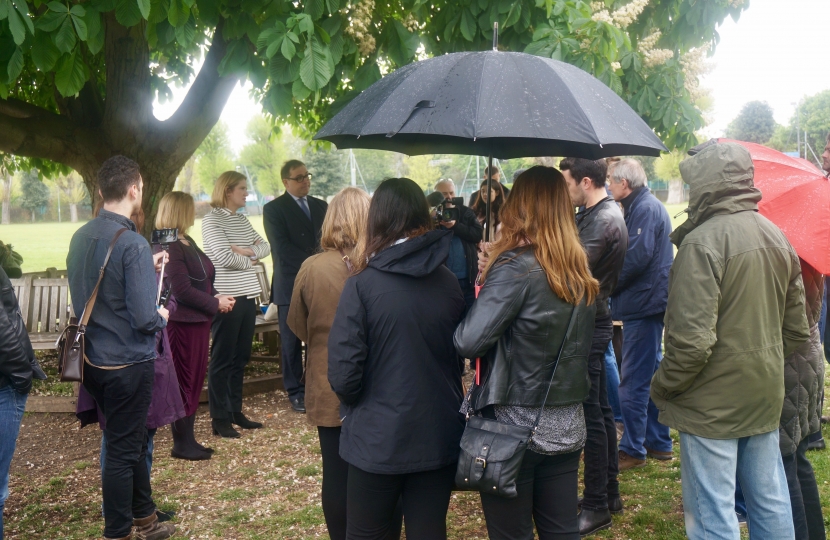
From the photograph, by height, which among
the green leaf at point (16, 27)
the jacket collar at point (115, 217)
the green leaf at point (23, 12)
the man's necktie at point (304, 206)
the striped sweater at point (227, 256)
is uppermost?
the green leaf at point (23, 12)

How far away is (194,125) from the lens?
7.44m

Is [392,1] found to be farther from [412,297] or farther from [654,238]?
[412,297]

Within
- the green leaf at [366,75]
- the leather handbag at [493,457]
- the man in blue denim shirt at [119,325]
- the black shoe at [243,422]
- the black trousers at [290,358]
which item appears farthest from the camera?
the black trousers at [290,358]

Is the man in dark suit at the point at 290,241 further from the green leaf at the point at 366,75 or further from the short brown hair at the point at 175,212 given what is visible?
the green leaf at the point at 366,75

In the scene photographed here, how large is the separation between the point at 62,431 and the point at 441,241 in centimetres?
495

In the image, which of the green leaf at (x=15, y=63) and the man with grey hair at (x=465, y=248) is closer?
the green leaf at (x=15, y=63)

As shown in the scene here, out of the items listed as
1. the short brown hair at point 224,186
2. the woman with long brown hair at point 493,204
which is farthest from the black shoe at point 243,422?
the woman with long brown hair at point 493,204

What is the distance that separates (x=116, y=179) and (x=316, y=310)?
1240mm

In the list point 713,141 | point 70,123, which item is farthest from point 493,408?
point 70,123

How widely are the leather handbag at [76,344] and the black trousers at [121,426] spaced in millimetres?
132

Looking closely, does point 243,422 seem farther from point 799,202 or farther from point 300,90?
point 799,202

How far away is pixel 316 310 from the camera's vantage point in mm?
3455

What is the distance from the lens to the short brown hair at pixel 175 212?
5.04 metres

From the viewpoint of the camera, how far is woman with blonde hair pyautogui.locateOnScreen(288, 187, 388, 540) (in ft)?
10.8
